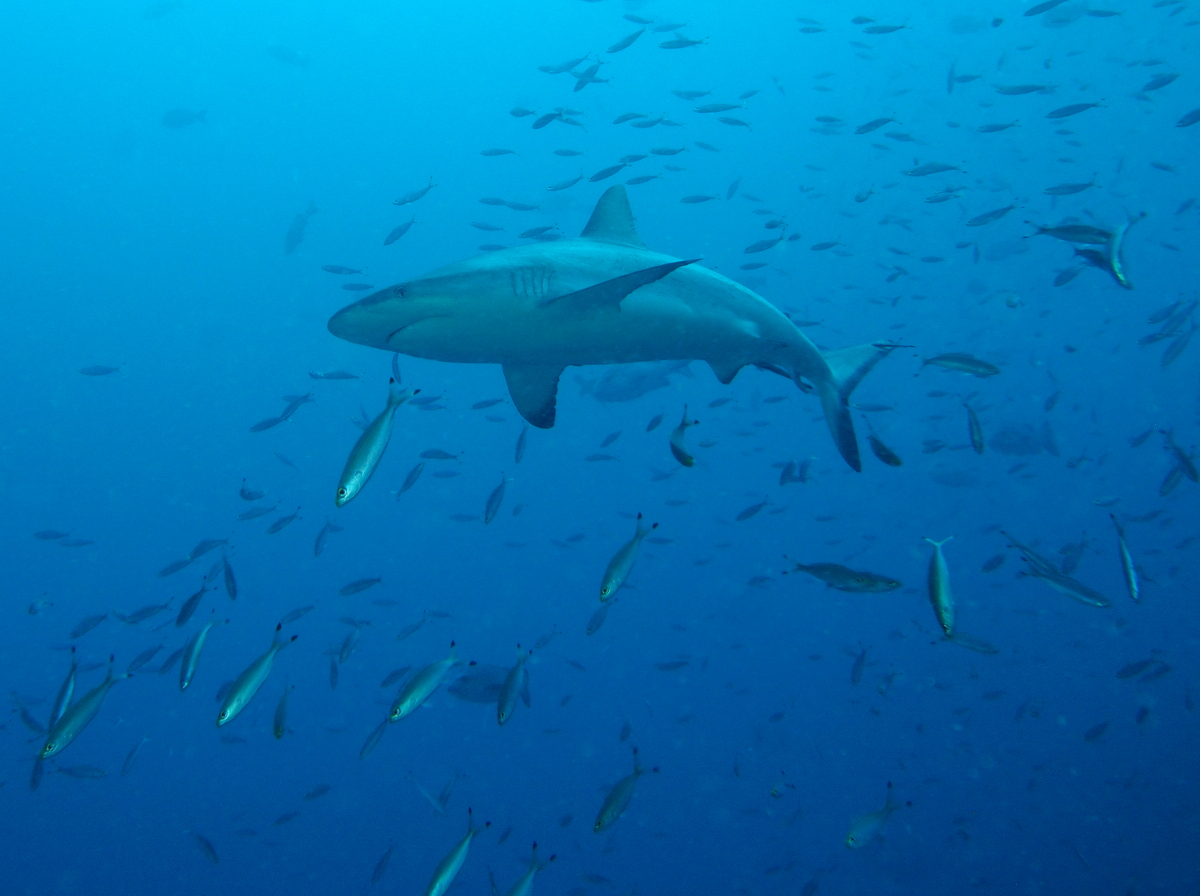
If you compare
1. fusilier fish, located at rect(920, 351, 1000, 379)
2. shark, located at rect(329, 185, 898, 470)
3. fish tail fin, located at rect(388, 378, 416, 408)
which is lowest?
fusilier fish, located at rect(920, 351, 1000, 379)

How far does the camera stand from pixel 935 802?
3400 cm

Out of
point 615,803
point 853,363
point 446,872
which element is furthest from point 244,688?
point 853,363

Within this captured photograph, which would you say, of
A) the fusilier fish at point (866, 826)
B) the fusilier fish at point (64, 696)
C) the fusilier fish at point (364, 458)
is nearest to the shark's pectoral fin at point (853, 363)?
the fusilier fish at point (364, 458)

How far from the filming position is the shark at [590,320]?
2908 mm

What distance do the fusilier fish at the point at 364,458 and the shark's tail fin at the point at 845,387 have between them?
9.32 feet

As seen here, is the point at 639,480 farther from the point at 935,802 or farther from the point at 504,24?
the point at 504,24

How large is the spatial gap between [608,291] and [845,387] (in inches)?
95.5

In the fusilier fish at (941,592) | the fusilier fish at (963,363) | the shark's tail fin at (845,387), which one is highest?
the shark's tail fin at (845,387)

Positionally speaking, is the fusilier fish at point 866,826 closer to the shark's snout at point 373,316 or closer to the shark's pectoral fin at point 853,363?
the shark's pectoral fin at point 853,363

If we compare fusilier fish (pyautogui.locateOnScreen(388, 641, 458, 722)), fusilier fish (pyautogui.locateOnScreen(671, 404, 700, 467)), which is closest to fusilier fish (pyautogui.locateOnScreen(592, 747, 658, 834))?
fusilier fish (pyautogui.locateOnScreen(388, 641, 458, 722))

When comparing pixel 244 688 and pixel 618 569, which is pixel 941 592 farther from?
pixel 244 688

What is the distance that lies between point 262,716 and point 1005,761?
36310 millimetres

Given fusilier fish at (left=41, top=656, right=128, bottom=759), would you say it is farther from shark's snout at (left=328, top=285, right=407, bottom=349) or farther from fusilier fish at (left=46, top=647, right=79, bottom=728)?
shark's snout at (left=328, top=285, right=407, bottom=349)

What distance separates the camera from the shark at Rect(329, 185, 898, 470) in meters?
2.91
